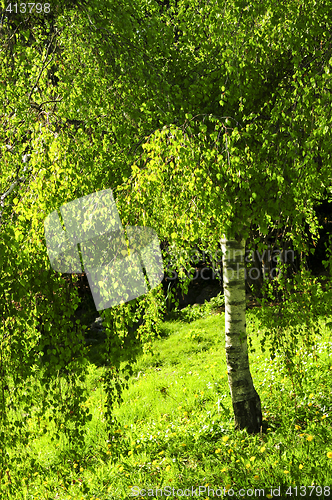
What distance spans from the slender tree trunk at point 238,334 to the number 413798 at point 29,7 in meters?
2.83

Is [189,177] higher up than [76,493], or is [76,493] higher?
[189,177]

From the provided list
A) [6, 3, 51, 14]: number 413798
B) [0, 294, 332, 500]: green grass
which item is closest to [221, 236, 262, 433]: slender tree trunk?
[0, 294, 332, 500]: green grass

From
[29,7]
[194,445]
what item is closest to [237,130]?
[29,7]

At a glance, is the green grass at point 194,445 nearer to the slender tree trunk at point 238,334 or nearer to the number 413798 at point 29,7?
the slender tree trunk at point 238,334

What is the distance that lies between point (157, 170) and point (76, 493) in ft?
11.7

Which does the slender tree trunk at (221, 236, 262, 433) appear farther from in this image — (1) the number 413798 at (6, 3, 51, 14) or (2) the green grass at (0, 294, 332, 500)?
(1) the number 413798 at (6, 3, 51, 14)

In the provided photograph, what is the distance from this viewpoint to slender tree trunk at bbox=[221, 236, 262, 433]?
418cm

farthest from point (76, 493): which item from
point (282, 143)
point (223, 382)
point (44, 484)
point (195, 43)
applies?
point (195, 43)

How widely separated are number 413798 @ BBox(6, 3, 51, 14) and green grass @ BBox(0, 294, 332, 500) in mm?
3166

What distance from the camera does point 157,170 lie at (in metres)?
2.72

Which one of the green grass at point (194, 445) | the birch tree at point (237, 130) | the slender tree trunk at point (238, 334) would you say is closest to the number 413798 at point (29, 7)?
the birch tree at point (237, 130)

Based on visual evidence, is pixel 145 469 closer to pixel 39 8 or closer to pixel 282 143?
pixel 282 143

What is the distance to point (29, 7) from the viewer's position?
339 centimetres

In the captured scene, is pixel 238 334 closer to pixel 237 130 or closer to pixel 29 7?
pixel 237 130
